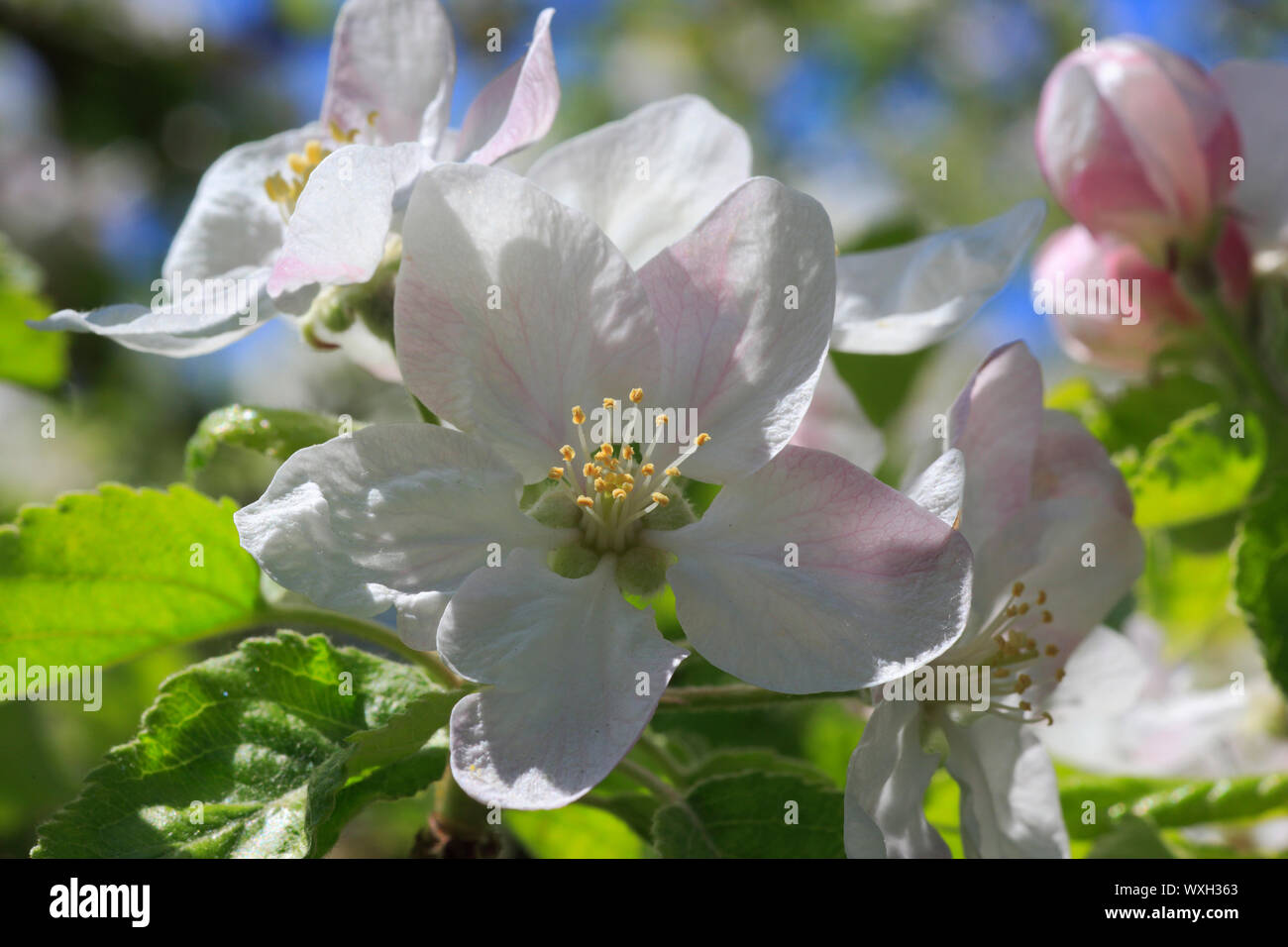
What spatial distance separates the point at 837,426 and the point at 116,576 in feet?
2.21

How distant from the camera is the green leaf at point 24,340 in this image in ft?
4.55

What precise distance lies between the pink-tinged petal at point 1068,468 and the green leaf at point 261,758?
0.47 meters

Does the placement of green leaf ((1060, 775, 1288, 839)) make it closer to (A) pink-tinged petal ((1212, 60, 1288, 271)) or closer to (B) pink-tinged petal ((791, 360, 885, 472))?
(B) pink-tinged petal ((791, 360, 885, 472))

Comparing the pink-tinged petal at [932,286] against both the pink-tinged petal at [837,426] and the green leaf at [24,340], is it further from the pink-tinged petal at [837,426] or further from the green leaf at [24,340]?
the green leaf at [24,340]

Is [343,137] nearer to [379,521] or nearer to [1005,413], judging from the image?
[379,521]

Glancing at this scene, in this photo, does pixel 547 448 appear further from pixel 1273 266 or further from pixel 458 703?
pixel 1273 266

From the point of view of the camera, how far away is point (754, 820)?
873mm

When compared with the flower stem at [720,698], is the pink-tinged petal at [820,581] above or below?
above

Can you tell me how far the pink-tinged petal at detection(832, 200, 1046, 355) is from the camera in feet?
3.17

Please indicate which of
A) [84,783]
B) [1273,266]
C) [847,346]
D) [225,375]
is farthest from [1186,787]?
[225,375]

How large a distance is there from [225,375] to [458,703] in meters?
2.62

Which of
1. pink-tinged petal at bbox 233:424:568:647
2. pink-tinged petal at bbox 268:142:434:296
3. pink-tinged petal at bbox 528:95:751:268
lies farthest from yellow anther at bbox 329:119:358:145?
pink-tinged petal at bbox 233:424:568:647

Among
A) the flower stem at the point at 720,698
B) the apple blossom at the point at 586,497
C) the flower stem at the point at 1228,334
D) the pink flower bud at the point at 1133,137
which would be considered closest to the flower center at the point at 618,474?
the apple blossom at the point at 586,497

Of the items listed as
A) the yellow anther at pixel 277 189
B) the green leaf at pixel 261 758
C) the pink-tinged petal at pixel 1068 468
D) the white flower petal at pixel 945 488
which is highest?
the yellow anther at pixel 277 189
